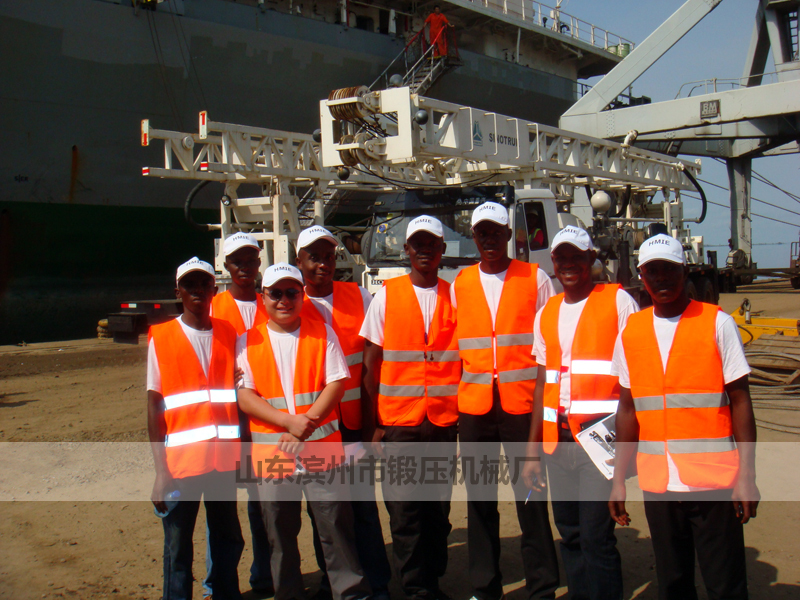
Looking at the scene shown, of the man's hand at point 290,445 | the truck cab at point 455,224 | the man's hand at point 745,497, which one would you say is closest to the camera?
the man's hand at point 745,497

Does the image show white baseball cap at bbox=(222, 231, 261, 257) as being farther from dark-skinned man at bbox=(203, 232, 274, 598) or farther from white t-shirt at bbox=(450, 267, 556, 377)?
white t-shirt at bbox=(450, 267, 556, 377)

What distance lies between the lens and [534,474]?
327cm

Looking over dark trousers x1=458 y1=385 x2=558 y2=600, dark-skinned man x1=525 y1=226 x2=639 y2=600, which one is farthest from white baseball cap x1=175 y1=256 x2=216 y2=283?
dark-skinned man x1=525 y1=226 x2=639 y2=600

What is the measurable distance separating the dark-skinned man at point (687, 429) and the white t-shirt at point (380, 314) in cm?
111

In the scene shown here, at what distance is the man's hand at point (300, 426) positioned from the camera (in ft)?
9.91

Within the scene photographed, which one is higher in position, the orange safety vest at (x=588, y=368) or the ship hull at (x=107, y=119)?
the ship hull at (x=107, y=119)

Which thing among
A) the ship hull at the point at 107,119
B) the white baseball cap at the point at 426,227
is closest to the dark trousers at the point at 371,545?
the white baseball cap at the point at 426,227

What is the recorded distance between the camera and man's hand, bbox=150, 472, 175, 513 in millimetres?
3012

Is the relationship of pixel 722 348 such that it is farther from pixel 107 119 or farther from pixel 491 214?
pixel 107 119

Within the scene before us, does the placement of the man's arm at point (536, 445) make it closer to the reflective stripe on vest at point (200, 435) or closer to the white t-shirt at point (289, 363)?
the white t-shirt at point (289, 363)

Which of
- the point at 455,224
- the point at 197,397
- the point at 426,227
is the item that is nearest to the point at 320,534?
the point at 197,397

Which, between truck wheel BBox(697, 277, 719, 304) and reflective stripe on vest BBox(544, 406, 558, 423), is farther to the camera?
truck wheel BBox(697, 277, 719, 304)

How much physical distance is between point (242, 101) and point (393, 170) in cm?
991

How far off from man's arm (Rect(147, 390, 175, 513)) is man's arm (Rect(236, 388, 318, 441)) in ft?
1.24
